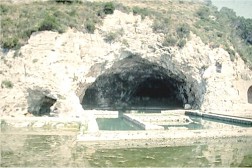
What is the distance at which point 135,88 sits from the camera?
43281mm

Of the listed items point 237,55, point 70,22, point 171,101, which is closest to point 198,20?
point 237,55

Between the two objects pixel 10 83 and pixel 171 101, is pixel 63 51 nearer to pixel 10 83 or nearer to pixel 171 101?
pixel 10 83

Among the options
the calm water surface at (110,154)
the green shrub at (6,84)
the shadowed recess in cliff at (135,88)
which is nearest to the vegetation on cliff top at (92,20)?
the green shrub at (6,84)

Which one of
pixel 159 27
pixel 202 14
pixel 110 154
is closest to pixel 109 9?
pixel 159 27

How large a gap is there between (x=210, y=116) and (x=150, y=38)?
9413mm

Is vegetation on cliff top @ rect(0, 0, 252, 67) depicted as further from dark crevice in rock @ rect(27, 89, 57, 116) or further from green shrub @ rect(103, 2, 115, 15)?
dark crevice in rock @ rect(27, 89, 57, 116)

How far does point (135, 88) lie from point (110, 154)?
2811cm

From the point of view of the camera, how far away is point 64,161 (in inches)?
544

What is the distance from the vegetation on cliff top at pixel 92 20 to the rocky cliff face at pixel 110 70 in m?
0.64

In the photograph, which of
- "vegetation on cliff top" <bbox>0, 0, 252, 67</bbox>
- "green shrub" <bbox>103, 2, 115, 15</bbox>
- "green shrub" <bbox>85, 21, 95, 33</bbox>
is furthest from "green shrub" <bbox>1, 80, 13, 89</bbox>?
"green shrub" <bbox>103, 2, 115, 15</bbox>

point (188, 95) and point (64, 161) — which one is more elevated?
point (188, 95)

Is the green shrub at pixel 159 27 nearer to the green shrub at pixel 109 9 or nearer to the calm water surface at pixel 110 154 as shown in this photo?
the green shrub at pixel 109 9

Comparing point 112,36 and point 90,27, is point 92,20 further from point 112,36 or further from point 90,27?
point 112,36

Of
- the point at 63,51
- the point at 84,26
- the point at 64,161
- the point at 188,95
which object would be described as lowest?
the point at 64,161
